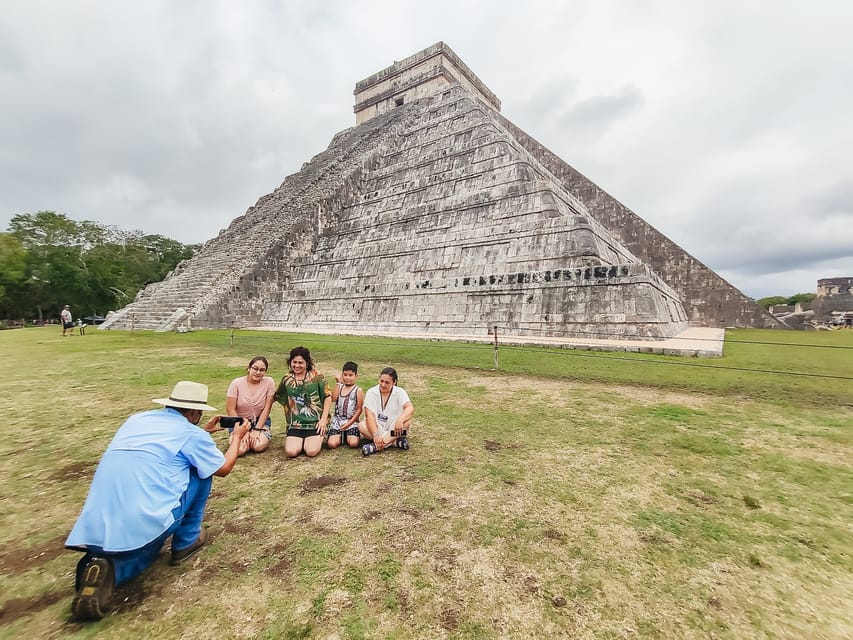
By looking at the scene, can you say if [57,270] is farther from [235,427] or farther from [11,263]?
[235,427]

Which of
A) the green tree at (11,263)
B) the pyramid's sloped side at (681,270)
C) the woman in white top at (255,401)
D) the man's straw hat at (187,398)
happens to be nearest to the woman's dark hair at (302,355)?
the woman in white top at (255,401)

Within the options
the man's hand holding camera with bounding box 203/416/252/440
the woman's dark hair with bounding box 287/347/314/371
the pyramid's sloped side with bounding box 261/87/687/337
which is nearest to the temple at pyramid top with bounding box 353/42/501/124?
the pyramid's sloped side with bounding box 261/87/687/337

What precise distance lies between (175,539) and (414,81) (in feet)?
108

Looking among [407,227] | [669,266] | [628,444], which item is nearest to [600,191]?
[669,266]

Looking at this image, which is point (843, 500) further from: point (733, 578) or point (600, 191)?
point (600, 191)

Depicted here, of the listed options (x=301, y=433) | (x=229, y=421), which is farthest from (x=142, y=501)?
(x=301, y=433)

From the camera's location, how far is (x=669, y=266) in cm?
1847

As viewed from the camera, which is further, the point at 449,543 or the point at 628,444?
the point at 628,444

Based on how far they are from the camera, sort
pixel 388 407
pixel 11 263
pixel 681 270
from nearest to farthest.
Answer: pixel 388 407 → pixel 681 270 → pixel 11 263

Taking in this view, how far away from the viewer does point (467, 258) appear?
45.8ft

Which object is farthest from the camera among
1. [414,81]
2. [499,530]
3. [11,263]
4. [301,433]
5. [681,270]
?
[414,81]

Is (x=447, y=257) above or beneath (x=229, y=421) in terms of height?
above

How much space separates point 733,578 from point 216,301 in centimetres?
1851

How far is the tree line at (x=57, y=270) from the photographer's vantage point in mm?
28766
